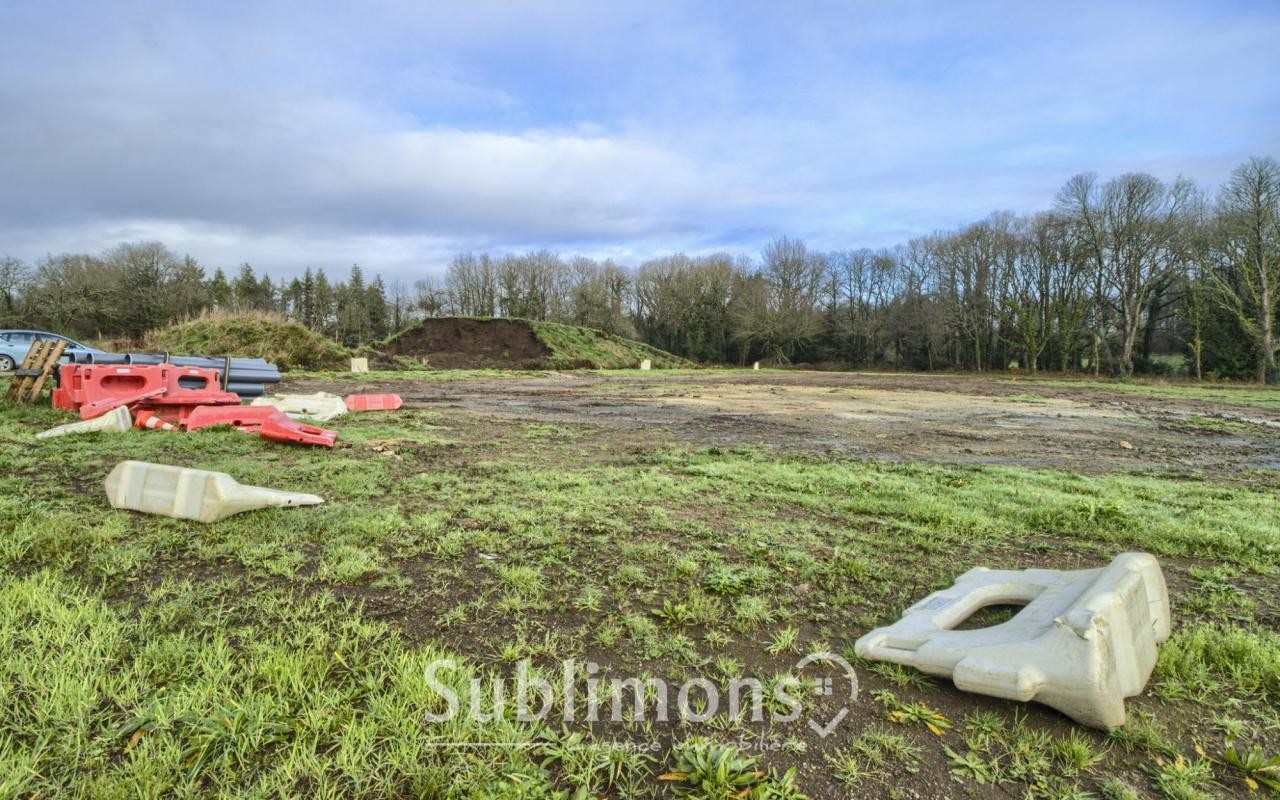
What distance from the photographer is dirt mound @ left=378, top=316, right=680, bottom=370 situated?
3603 centimetres

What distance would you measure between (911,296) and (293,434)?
5619 cm

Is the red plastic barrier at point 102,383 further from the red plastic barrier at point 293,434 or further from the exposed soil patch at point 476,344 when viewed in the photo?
the exposed soil patch at point 476,344

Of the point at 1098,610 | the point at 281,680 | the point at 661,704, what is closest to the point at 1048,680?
the point at 1098,610

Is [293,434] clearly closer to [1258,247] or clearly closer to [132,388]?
[132,388]

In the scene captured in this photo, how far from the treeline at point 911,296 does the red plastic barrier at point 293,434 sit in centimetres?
4196

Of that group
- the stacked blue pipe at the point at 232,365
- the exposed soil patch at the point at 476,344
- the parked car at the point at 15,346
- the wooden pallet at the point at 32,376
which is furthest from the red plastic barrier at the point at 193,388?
the exposed soil patch at the point at 476,344

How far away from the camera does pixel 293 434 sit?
6711mm

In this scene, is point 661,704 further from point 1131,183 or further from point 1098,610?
point 1131,183

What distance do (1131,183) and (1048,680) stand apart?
44.6m

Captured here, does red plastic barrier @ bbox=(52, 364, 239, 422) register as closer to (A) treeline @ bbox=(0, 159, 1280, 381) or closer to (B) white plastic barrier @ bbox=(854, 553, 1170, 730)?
(B) white plastic barrier @ bbox=(854, 553, 1170, 730)

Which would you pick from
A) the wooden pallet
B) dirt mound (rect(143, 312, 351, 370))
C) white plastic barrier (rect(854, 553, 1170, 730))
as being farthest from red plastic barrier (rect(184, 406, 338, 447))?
dirt mound (rect(143, 312, 351, 370))

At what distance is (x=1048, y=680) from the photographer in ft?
6.68

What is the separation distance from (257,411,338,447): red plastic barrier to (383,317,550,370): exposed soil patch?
93.9ft

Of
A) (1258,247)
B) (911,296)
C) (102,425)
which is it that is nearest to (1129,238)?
(1258,247)
